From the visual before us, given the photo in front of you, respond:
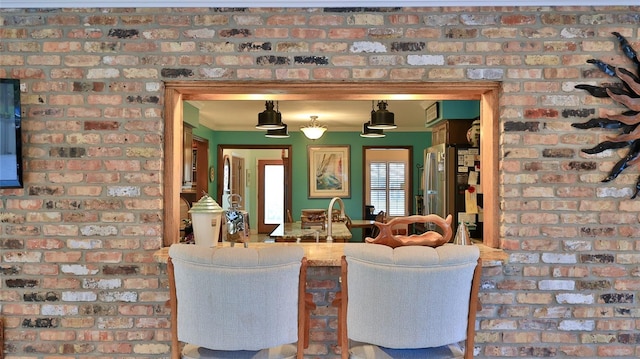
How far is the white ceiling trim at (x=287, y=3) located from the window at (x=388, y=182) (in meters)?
6.32

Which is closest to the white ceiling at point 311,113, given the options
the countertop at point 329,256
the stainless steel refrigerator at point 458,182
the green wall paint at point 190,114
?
the green wall paint at point 190,114

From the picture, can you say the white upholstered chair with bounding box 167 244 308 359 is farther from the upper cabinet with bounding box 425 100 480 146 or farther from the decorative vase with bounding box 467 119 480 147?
the upper cabinet with bounding box 425 100 480 146

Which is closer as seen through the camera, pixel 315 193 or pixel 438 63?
pixel 438 63

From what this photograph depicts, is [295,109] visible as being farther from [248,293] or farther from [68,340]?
[248,293]

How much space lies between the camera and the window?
8.81m

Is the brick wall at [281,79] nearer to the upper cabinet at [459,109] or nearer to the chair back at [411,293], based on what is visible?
the chair back at [411,293]

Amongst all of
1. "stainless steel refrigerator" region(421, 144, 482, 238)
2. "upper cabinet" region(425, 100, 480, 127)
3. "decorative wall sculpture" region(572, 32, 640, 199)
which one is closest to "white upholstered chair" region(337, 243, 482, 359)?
"decorative wall sculpture" region(572, 32, 640, 199)

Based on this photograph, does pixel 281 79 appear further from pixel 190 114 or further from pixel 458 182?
pixel 190 114

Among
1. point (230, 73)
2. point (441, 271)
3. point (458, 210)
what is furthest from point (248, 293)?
point (458, 210)

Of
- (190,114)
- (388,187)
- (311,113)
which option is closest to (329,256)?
(190,114)

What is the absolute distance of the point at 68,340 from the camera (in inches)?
95.8

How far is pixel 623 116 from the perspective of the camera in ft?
7.74

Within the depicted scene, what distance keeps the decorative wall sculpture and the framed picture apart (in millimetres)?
5829

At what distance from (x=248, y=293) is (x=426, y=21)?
1693 millimetres
